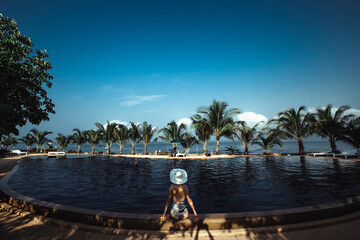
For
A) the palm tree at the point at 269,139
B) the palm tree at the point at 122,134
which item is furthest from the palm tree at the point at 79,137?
the palm tree at the point at 269,139

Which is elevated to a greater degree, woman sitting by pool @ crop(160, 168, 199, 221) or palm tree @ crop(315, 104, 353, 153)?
palm tree @ crop(315, 104, 353, 153)

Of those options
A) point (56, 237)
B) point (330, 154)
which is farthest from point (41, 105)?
point (330, 154)

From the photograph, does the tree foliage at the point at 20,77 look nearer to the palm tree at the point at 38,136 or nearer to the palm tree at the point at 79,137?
the palm tree at the point at 79,137

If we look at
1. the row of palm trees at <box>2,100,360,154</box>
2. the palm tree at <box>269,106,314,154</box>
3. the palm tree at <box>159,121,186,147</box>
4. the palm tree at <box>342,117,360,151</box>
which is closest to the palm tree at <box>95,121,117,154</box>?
the row of palm trees at <box>2,100,360,154</box>

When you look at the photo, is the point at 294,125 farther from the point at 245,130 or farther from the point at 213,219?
the point at 213,219

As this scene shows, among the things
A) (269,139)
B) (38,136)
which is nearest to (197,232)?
(269,139)

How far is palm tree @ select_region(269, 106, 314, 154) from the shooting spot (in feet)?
75.7

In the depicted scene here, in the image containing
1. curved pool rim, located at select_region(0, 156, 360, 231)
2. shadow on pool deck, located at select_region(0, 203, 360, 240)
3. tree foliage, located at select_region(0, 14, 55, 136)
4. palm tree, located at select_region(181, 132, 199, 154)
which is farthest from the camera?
palm tree, located at select_region(181, 132, 199, 154)

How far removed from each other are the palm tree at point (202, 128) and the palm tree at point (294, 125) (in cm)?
900

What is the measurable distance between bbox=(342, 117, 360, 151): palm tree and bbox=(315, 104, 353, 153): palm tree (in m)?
0.65

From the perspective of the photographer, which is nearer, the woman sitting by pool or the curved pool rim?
the curved pool rim

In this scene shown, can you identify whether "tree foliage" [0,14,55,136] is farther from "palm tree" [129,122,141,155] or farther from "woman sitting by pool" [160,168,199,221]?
"palm tree" [129,122,141,155]

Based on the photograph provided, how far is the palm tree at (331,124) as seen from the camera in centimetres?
1948

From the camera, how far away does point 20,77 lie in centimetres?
839
